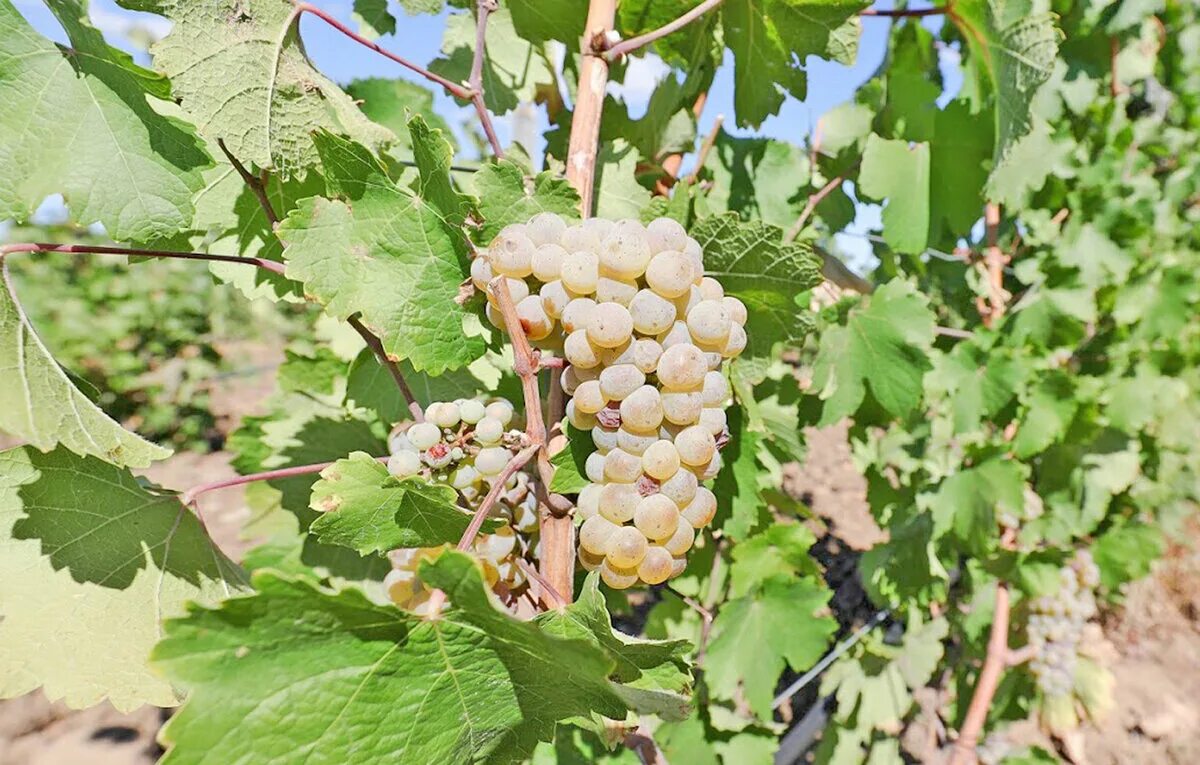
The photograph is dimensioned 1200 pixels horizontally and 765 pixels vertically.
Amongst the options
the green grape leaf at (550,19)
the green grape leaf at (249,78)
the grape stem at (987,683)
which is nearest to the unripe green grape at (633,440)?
the green grape leaf at (249,78)

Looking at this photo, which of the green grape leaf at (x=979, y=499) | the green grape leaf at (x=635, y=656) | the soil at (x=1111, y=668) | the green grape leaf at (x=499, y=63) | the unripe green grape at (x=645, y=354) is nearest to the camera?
the green grape leaf at (x=635, y=656)

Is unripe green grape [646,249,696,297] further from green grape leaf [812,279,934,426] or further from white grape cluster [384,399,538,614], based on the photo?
green grape leaf [812,279,934,426]

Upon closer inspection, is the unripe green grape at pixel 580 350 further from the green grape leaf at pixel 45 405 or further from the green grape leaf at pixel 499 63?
the green grape leaf at pixel 499 63

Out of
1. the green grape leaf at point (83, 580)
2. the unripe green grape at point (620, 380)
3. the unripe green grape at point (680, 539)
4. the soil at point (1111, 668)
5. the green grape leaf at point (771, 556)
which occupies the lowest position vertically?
the soil at point (1111, 668)

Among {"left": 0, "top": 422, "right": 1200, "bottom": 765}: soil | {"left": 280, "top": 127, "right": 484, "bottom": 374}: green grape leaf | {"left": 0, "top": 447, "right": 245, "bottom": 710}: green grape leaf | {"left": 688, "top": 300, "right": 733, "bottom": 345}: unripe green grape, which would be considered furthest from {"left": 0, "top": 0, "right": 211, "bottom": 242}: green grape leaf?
{"left": 0, "top": 422, "right": 1200, "bottom": 765}: soil

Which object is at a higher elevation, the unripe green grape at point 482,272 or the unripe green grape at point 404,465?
the unripe green grape at point 482,272
